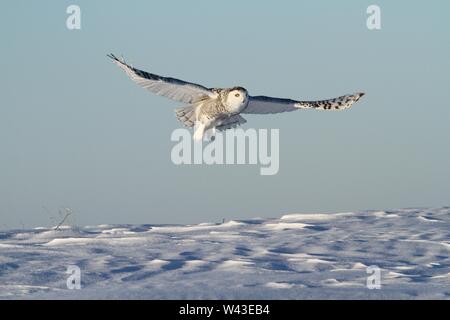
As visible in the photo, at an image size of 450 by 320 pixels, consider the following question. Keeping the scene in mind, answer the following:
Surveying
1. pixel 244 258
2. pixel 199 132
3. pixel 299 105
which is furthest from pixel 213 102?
pixel 244 258

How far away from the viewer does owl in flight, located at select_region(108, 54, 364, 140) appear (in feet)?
104

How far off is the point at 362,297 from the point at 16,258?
10.5 meters

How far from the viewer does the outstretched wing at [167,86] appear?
31.4m

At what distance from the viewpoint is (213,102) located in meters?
32.7

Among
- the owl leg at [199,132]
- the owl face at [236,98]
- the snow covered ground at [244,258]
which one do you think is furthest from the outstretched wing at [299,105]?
the snow covered ground at [244,258]

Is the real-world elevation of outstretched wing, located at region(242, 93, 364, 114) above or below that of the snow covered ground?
above

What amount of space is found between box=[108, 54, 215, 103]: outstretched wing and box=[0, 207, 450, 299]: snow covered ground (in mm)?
4355

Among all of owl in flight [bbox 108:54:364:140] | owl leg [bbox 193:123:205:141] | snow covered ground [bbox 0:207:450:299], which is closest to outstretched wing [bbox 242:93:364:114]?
owl in flight [bbox 108:54:364:140]

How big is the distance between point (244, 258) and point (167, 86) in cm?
516

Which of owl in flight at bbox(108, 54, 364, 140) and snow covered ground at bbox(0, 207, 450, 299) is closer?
snow covered ground at bbox(0, 207, 450, 299)

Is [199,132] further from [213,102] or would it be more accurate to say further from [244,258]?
[244,258]

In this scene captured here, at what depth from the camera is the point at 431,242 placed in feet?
111

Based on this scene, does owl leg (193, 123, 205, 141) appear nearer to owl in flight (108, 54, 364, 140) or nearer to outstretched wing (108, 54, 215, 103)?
owl in flight (108, 54, 364, 140)
